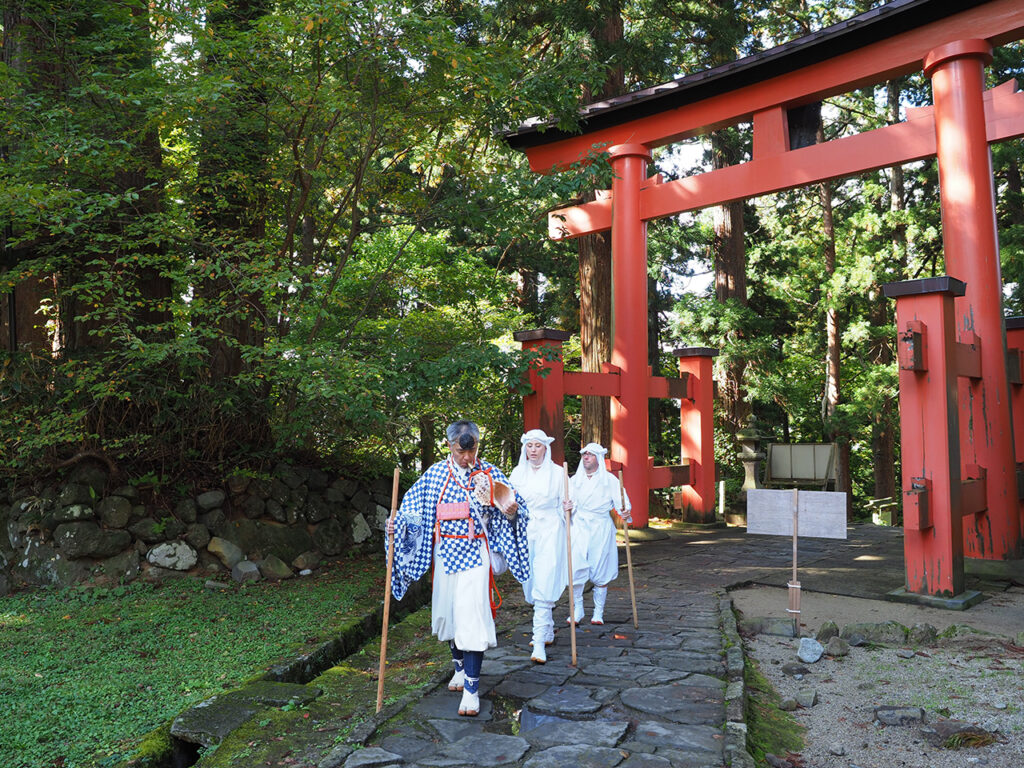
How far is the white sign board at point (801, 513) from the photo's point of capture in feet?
20.1

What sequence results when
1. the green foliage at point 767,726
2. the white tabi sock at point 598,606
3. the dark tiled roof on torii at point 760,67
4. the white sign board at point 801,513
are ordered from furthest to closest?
the dark tiled roof on torii at point 760,67 → the white tabi sock at point 598,606 → the white sign board at point 801,513 → the green foliage at point 767,726

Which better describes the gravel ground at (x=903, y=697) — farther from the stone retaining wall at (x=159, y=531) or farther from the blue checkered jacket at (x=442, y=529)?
the stone retaining wall at (x=159, y=531)

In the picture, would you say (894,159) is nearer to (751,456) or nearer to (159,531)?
(751,456)

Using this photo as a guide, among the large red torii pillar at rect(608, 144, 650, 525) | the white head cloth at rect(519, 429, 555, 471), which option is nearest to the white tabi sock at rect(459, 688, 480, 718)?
the white head cloth at rect(519, 429, 555, 471)

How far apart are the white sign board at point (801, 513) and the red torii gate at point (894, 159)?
3.76 feet

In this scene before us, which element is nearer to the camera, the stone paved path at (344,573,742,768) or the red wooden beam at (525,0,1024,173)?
the stone paved path at (344,573,742,768)

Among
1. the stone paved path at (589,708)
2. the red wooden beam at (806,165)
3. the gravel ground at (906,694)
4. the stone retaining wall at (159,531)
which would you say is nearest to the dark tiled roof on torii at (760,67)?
the red wooden beam at (806,165)

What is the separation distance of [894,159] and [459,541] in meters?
6.83

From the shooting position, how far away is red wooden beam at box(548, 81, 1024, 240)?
25.9 ft

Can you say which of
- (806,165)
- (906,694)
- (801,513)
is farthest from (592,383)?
(906,694)

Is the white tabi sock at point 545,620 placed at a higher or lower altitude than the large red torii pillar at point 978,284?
lower

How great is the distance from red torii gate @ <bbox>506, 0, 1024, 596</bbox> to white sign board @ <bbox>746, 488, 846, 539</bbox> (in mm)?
1147

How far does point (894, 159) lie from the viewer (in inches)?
327

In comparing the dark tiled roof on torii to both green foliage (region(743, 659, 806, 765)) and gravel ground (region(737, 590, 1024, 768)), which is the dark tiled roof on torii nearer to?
gravel ground (region(737, 590, 1024, 768))
